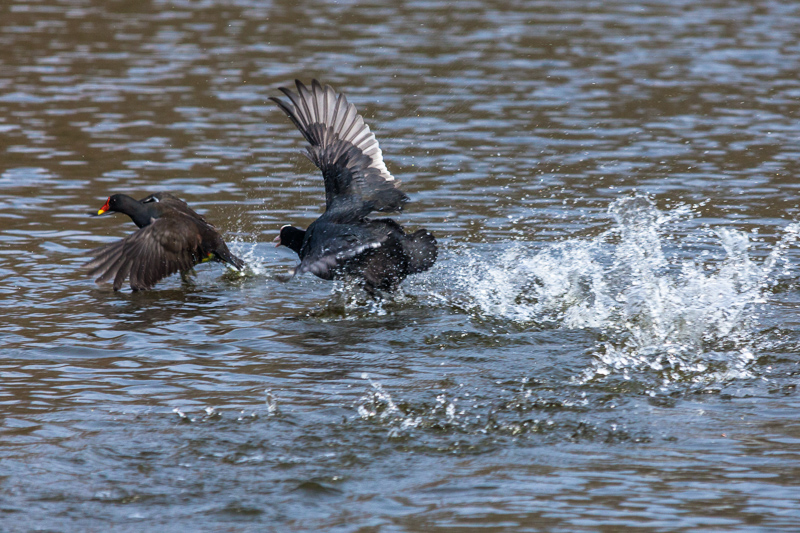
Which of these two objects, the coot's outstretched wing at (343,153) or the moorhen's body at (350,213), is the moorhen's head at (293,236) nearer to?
the moorhen's body at (350,213)

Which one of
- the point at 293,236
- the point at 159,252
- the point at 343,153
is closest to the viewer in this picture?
the point at 159,252

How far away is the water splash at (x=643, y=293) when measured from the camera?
19.5 feet

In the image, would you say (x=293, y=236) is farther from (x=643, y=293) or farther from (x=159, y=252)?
(x=643, y=293)

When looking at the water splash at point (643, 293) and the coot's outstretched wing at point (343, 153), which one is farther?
the coot's outstretched wing at point (343, 153)

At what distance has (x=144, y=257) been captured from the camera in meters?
7.43

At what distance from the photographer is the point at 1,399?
5.51 metres

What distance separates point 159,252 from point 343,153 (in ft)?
5.08

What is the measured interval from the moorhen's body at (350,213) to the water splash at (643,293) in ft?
1.87

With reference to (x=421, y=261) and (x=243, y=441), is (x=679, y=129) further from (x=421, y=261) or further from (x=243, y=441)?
(x=243, y=441)

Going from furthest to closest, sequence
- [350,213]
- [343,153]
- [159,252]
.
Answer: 1. [343,153]
2. [159,252]
3. [350,213]

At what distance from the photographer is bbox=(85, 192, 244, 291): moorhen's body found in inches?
291

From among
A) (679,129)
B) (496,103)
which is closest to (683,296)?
(679,129)

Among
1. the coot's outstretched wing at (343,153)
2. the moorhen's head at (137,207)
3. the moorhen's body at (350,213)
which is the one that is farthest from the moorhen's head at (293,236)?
the moorhen's head at (137,207)

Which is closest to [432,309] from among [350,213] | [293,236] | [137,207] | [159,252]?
[350,213]
